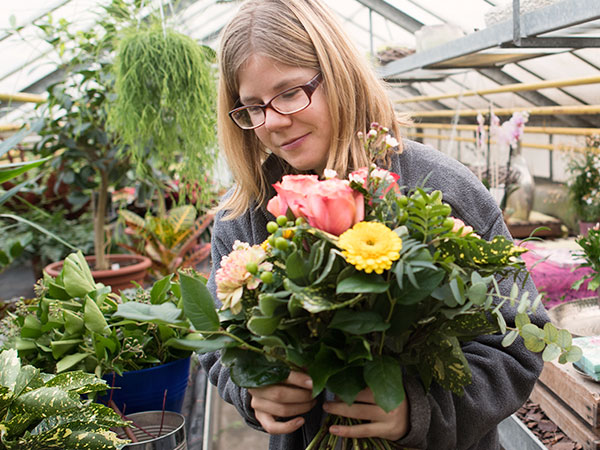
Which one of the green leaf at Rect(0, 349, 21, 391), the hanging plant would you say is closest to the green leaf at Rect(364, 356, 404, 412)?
the green leaf at Rect(0, 349, 21, 391)

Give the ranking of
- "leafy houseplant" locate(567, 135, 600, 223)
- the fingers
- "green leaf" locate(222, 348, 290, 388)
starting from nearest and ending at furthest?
"green leaf" locate(222, 348, 290, 388) → the fingers → "leafy houseplant" locate(567, 135, 600, 223)

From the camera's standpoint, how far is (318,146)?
103 cm

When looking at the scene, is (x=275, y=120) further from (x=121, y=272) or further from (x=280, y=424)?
(x=121, y=272)

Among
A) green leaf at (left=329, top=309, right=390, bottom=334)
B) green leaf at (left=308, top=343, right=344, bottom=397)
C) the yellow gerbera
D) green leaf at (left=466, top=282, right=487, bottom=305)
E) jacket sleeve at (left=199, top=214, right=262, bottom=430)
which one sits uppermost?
the yellow gerbera

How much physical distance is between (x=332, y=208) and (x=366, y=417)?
280mm

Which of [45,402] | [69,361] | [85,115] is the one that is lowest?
[69,361]

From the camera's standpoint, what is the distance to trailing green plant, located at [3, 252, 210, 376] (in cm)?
118

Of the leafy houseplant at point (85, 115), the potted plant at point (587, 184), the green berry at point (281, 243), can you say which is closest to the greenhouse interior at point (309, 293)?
the green berry at point (281, 243)

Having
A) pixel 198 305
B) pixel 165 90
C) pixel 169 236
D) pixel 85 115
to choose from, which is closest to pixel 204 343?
pixel 198 305

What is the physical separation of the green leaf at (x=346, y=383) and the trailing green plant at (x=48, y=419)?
1.32 feet

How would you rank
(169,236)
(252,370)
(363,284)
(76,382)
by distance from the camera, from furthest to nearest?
1. (169,236)
2. (76,382)
3. (252,370)
4. (363,284)

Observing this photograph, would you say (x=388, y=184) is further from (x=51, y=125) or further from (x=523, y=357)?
(x=51, y=125)

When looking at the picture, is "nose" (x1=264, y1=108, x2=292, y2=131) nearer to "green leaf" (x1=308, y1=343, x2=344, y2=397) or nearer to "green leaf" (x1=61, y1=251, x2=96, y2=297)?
"green leaf" (x1=308, y1=343, x2=344, y2=397)

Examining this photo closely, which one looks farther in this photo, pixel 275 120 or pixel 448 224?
pixel 275 120
